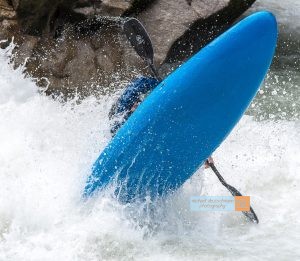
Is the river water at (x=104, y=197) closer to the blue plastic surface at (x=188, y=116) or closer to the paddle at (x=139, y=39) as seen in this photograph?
the blue plastic surface at (x=188, y=116)

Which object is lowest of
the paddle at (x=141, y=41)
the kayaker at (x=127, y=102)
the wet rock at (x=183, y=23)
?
the wet rock at (x=183, y=23)

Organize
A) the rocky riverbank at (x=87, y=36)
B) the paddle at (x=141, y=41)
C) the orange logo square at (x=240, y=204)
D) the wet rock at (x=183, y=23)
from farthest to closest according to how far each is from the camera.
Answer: the wet rock at (x=183, y=23) → the rocky riverbank at (x=87, y=36) → the orange logo square at (x=240, y=204) → the paddle at (x=141, y=41)

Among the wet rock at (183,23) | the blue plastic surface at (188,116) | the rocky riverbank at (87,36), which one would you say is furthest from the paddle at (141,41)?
the wet rock at (183,23)

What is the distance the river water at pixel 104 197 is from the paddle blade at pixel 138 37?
0.61 meters

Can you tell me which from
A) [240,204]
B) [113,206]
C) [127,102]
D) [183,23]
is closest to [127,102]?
[127,102]

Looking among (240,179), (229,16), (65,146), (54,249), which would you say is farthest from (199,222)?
(229,16)

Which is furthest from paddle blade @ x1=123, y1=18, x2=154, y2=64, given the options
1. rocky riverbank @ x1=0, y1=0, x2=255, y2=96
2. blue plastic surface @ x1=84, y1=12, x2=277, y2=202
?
rocky riverbank @ x1=0, y1=0, x2=255, y2=96

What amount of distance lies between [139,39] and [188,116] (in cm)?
85

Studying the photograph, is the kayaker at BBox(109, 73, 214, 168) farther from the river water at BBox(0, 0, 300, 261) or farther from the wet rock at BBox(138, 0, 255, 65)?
the wet rock at BBox(138, 0, 255, 65)

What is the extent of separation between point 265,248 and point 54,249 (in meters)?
1.44

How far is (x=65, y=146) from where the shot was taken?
5262 mm

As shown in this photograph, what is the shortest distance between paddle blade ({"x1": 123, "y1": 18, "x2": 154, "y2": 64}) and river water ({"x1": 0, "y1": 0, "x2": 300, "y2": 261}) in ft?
2.01

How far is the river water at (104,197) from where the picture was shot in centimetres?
395

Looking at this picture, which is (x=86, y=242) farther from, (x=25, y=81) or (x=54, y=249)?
(x=25, y=81)
